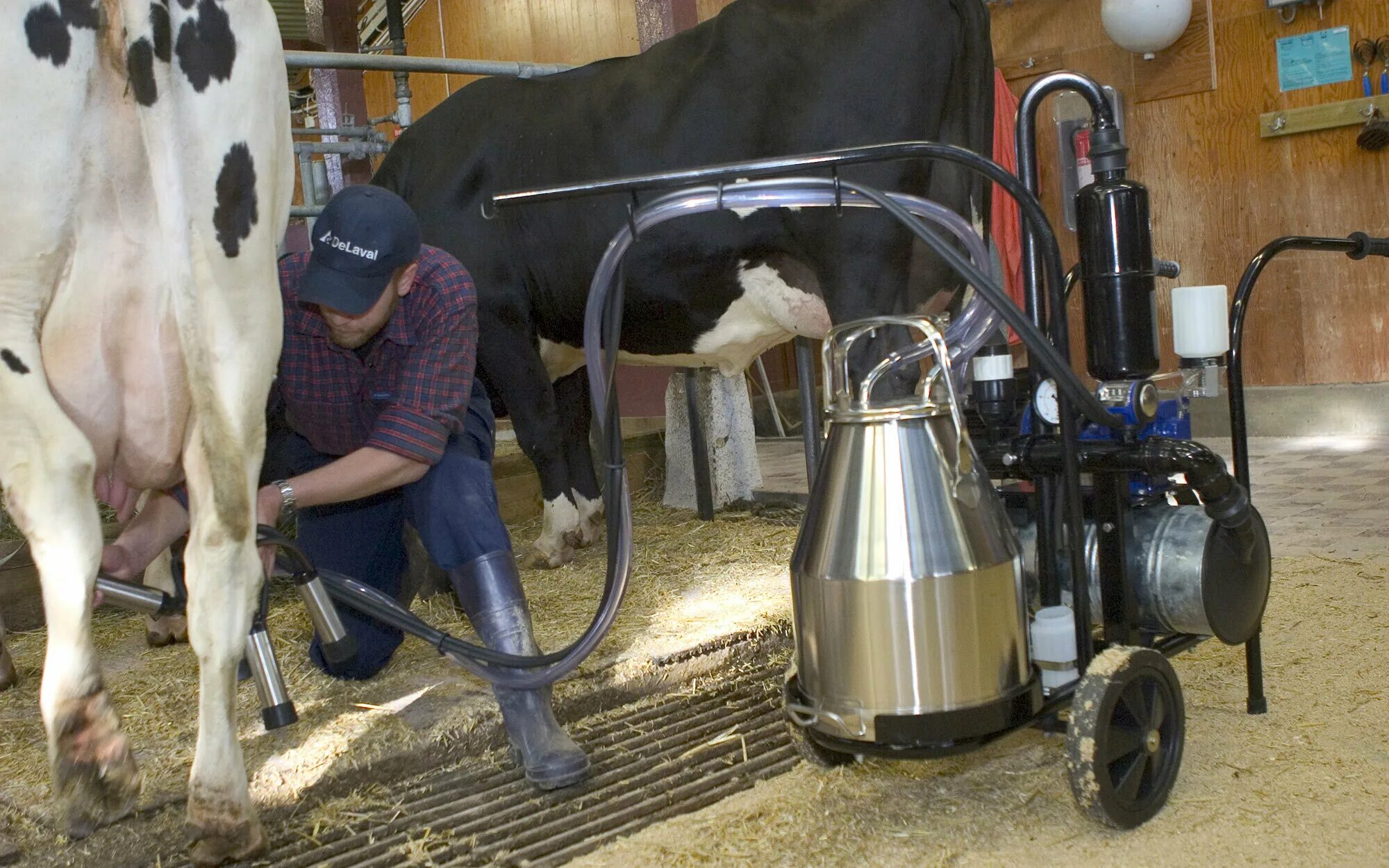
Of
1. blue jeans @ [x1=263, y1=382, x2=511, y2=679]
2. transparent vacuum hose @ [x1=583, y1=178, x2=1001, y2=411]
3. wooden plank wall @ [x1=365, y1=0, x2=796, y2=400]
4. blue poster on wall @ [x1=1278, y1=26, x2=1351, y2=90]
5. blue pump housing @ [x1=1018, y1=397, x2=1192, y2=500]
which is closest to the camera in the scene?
transparent vacuum hose @ [x1=583, y1=178, x2=1001, y2=411]

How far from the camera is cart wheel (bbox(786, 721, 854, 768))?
1.97 metres

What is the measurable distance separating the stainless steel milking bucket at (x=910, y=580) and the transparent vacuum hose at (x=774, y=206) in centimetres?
16

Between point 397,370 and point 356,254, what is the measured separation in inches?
11.7

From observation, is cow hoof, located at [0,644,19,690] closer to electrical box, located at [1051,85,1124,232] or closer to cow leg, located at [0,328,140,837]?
cow leg, located at [0,328,140,837]

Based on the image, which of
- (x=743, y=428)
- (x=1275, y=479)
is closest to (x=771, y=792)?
(x=743, y=428)

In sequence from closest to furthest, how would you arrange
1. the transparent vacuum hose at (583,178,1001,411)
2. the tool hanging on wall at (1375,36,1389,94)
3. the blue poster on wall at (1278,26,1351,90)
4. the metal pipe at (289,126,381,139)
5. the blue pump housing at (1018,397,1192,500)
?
the transparent vacuum hose at (583,178,1001,411) < the blue pump housing at (1018,397,1192,500) < the metal pipe at (289,126,381,139) < the tool hanging on wall at (1375,36,1389,94) < the blue poster on wall at (1278,26,1351,90)

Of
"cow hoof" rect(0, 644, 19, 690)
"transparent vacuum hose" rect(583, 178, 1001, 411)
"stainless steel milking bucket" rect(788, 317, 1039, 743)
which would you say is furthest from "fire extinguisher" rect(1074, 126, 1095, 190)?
"cow hoof" rect(0, 644, 19, 690)

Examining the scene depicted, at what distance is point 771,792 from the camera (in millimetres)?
2080

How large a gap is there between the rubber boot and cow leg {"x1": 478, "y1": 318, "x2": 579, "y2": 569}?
143 cm

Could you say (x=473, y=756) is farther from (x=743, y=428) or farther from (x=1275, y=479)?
(x=1275, y=479)

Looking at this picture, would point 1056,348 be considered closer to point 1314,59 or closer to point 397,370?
point 397,370

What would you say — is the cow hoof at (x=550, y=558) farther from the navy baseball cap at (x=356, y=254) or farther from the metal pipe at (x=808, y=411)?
the navy baseball cap at (x=356, y=254)

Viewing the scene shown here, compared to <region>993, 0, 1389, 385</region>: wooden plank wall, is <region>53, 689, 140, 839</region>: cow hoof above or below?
below

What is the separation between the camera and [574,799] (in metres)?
2.13
